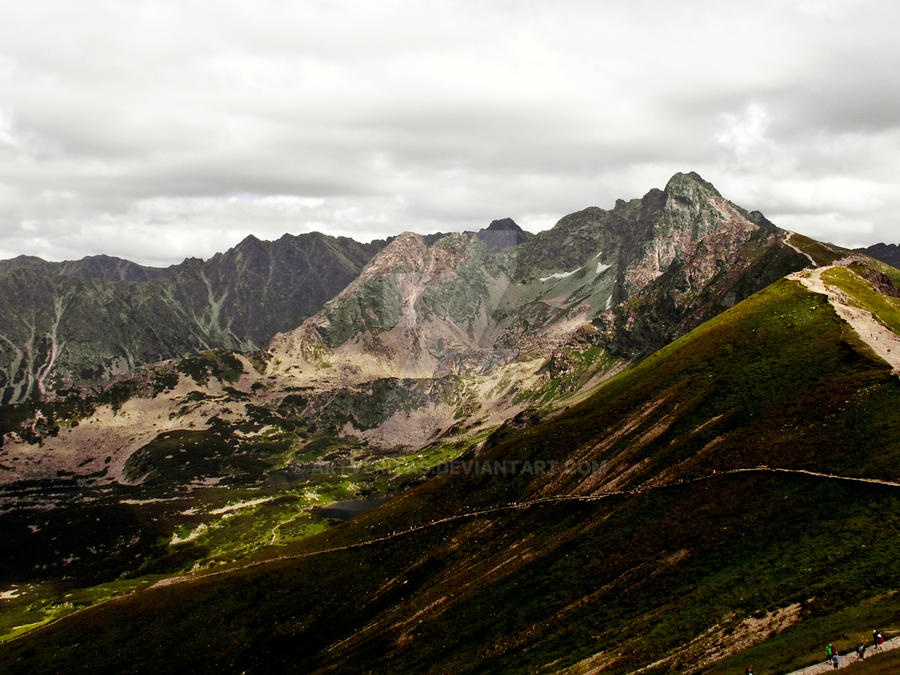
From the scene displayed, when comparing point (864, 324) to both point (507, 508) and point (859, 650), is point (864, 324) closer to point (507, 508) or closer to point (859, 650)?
point (507, 508)

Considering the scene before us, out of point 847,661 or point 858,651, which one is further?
point 847,661

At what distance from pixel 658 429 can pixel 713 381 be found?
18.3m

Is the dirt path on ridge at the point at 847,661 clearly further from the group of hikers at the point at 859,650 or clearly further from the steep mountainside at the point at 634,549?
the steep mountainside at the point at 634,549

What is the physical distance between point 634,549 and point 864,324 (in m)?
86.7

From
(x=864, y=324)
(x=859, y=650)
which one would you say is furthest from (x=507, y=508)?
(x=859, y=650)

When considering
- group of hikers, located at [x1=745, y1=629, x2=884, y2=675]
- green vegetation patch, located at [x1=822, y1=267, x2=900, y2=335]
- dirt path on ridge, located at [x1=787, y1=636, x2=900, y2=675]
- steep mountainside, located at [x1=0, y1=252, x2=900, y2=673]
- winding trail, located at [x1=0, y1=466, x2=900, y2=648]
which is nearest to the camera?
dirt path on ridge, located at [x1=787, y1=636, x2=900, y2=675]

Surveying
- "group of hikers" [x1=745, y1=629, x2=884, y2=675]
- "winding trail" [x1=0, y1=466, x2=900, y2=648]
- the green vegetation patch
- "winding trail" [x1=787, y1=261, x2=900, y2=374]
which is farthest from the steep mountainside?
"group of hikers" [x1=745, y1=629, x2=884, y2=675]

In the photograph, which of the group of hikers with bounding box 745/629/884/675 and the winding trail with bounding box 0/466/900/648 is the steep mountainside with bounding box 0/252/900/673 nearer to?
the winding trail with bounding box 0/466/900/648

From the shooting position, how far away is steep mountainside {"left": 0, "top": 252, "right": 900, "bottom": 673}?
64938mm

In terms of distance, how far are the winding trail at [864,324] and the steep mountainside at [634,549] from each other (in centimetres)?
135

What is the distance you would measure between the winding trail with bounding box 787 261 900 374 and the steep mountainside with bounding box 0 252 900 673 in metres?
1.35

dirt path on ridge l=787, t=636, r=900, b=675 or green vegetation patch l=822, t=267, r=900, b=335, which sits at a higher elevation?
green vegetation patch l=822, t=267, r=900, b=335

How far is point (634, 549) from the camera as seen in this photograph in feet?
295

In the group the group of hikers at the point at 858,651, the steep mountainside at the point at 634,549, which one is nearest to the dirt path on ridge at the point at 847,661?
the group of hikers at the point at 858,651
